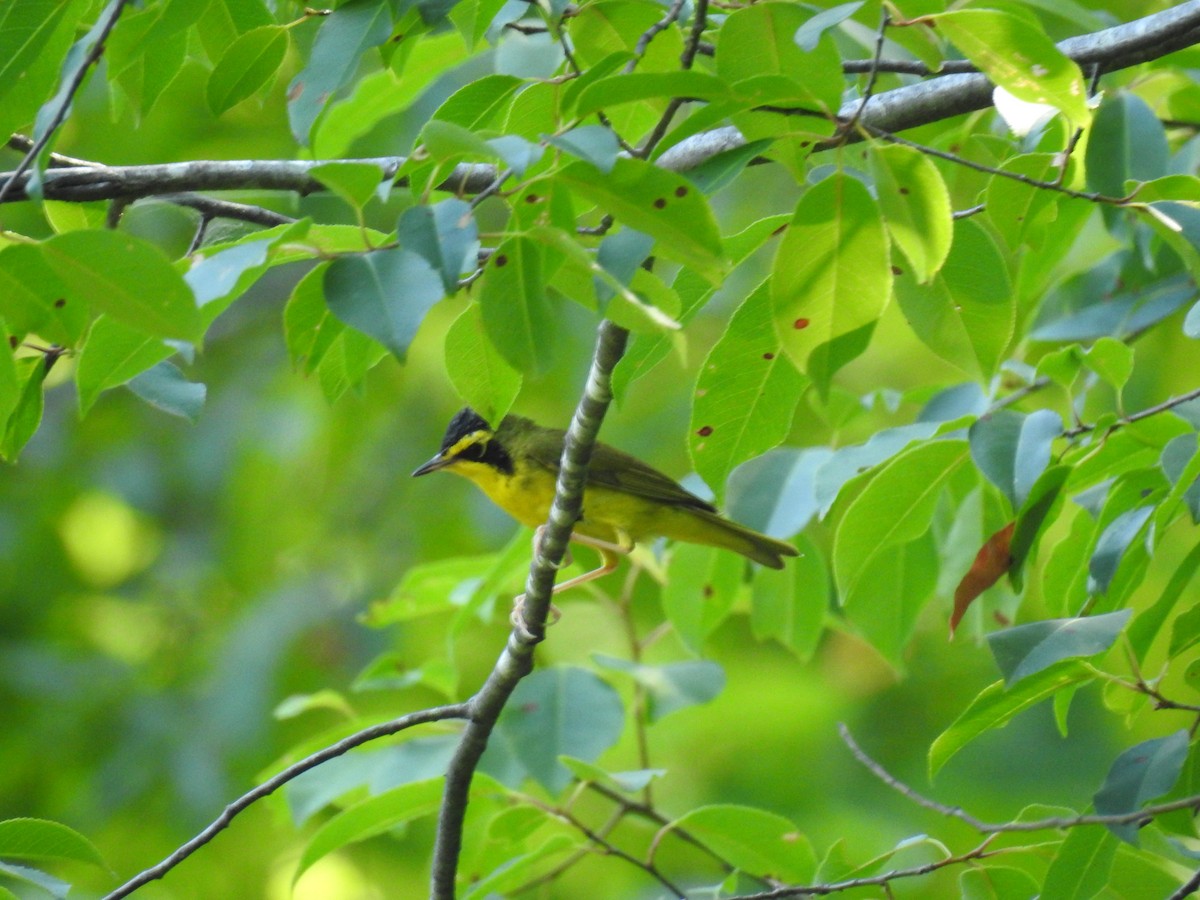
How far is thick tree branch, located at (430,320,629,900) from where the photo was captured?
2.45 meters

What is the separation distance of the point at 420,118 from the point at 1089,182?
153 inches

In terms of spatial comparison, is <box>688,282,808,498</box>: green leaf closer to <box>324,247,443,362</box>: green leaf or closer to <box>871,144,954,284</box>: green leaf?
<box>871,144,954,284</box>: green leaf

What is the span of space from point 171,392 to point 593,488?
297cm

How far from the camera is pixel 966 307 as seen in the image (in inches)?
94.2

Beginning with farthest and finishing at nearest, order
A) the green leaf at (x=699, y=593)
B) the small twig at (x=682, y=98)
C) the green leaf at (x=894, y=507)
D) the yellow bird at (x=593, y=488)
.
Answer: the yellow bird at (x=593, y=488)
the green leaf at (x=699, y=593)
the green leaf at (x=894, y=507)
the small twig at (x=682, y=98)

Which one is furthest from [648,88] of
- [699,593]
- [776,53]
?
[699,593]

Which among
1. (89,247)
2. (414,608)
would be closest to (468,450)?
(414,608)

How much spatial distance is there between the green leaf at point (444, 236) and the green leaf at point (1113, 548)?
5.08 ft

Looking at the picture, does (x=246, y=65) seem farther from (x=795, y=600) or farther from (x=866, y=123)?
(x=795, y=600)

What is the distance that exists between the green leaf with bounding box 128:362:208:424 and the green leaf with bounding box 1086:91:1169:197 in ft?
7.89

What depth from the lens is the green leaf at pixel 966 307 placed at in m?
2.38

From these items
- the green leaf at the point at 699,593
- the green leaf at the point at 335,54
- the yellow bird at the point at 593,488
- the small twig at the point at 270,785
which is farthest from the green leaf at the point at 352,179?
the yellow bird at the point at 593,488

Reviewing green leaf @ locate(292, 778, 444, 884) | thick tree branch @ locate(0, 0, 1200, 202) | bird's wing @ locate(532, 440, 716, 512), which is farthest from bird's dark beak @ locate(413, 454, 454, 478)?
thick tree branch @ locate(0, 0, 1200, 202)

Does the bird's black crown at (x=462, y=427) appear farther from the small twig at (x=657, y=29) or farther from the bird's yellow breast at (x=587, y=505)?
the small twig at (x=657, y=29)
